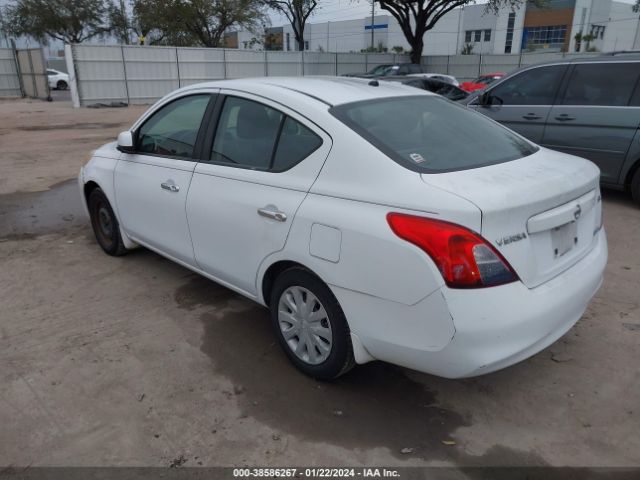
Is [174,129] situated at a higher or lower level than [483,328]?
higher

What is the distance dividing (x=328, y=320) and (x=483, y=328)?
0.83 m

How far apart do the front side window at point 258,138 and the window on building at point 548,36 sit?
69670 mm

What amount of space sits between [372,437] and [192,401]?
3.29 ft

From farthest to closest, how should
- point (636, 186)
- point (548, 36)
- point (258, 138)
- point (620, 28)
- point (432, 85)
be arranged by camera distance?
point (620, 28), point (548, 36), point (432, 85), point (636, 186), point (258, 138)

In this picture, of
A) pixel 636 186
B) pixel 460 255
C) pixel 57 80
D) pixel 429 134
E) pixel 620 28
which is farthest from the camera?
pixel 620 28

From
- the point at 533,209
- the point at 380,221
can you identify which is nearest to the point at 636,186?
the point at 533,209

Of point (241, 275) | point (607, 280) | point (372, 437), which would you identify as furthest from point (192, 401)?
point (607, 280)

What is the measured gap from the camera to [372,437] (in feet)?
8.62

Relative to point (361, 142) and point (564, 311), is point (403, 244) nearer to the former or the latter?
point (361, 142)

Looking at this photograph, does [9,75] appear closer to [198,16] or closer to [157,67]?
[157,67]

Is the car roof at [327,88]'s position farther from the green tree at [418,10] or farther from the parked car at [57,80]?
the parked car at [57,80]

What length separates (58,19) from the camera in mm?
42469

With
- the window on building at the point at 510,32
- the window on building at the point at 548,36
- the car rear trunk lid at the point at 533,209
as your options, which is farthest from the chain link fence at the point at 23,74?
the window on building at the point at 510,32

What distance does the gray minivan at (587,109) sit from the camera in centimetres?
608
